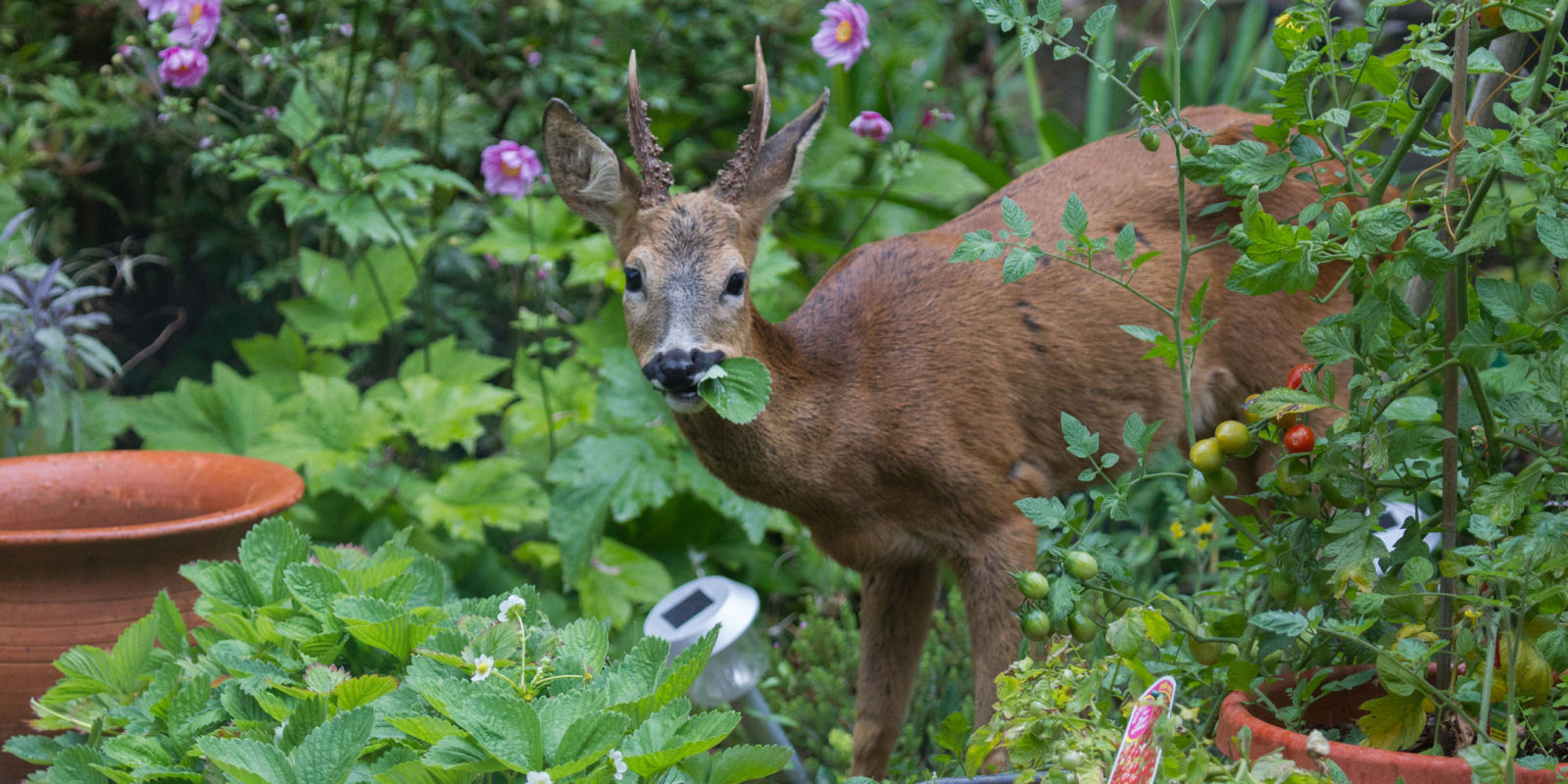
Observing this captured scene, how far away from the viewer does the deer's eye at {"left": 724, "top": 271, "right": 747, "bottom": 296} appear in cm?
273

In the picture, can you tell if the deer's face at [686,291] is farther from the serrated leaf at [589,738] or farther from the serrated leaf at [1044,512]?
the serrated leaf at [589,738]

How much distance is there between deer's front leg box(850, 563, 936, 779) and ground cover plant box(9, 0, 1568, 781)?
0.62ft

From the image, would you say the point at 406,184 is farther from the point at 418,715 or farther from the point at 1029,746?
the point at 1029,746

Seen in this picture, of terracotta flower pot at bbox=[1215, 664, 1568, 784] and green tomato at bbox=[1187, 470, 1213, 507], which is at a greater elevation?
green tomato at bbox=[1187, 470, 1213, 507]

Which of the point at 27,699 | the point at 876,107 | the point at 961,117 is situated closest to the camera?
the point at 27,699

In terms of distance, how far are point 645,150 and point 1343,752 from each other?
1.70 m

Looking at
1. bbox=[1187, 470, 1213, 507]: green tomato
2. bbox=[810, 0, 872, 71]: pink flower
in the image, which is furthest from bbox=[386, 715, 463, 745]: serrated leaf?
bbox=[810, 0, 872, 71]: pink flower

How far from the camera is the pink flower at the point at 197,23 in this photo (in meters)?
3.70

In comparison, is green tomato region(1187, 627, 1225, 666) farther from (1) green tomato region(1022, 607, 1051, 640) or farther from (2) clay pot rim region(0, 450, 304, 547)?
(2) clay pot rim region(0, 450, 304, 547)

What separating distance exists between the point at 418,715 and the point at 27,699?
1.52 metres

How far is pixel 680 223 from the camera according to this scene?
275cm

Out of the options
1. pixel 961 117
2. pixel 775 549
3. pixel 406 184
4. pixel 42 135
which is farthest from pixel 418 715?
pixel 961 117

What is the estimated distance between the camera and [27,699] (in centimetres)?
294

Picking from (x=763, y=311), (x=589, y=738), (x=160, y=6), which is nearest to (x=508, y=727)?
(x=589, y=738)
